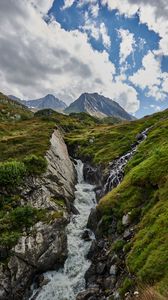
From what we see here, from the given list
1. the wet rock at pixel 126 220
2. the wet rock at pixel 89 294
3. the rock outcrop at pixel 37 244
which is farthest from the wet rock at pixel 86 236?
the wet rock at pixel 89 294

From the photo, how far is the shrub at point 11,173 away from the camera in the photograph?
45.0m

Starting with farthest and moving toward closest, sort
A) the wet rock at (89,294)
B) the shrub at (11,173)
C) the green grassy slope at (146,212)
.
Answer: the shrub at (11,173), the wet rock at (89,294), the green grassy slope at (146,212)

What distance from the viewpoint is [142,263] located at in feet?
78.6

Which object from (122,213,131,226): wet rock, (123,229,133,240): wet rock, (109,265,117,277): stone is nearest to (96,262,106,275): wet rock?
(109,265,117,277): stone

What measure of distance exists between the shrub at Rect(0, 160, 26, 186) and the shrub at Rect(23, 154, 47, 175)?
6.11 ft

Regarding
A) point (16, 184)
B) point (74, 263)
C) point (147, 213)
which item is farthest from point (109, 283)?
point (16, 184)

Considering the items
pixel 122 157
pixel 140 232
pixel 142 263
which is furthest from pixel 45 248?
pixel 122 157

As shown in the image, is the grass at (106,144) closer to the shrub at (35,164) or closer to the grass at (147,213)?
the shrub at (35,164)

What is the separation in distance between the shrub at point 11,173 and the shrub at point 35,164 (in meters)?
1.86

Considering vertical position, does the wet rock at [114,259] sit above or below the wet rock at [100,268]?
above

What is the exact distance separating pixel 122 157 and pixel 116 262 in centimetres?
3806

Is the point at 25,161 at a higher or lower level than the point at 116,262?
higher

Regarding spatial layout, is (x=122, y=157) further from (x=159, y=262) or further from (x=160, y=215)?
(x=159, y=262)

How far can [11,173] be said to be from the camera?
45.9 m
